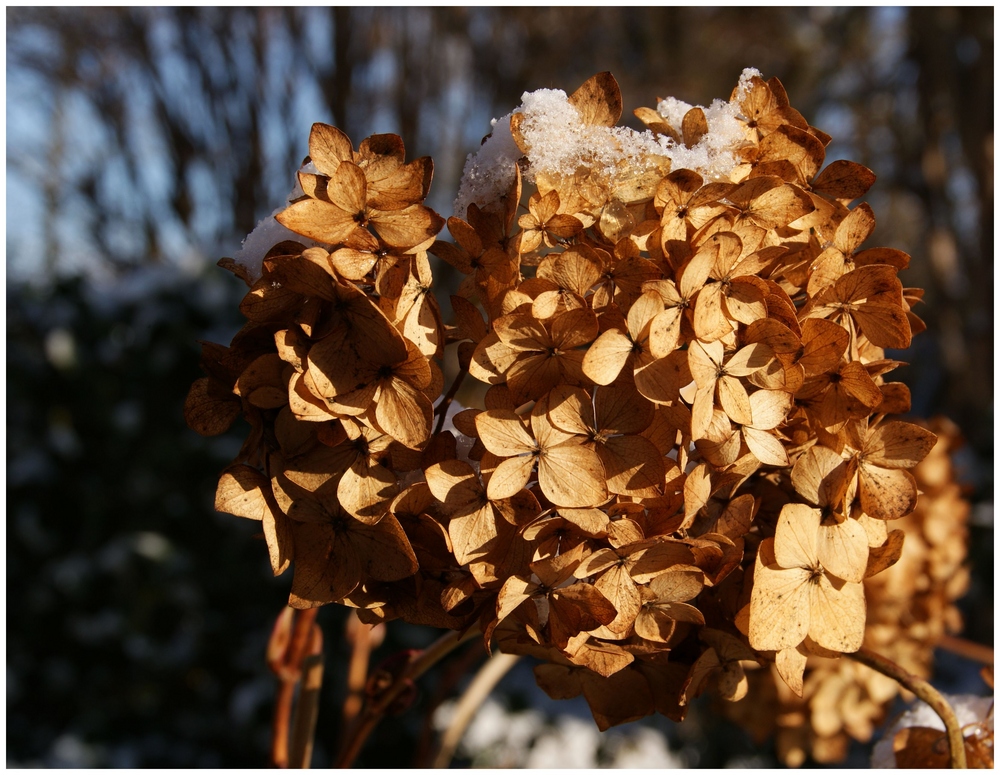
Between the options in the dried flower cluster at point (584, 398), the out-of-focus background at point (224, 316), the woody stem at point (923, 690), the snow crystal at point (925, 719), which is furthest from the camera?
the out-of-focus background at point (224, 316)

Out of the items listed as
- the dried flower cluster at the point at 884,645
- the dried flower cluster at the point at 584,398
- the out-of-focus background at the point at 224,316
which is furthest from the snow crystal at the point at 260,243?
the out-of-focus background at the point at 224,316

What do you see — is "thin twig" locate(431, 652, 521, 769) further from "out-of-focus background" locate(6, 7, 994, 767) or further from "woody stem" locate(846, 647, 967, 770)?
"out-of-focus background" locate(6, 7, 994, 767)

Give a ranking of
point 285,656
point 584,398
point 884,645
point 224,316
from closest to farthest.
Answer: point 584,398, point 285,656, point 884,645, point 224,316

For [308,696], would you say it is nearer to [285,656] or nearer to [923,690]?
[285,656]

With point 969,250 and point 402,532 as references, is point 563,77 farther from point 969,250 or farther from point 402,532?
point 402,532

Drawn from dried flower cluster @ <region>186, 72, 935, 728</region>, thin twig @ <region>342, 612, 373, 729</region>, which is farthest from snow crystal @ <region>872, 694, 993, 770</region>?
thin twig @ <region>342, 612, 373, 729</region>

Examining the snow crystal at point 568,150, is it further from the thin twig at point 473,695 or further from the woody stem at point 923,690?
the thin twig at point 473,695

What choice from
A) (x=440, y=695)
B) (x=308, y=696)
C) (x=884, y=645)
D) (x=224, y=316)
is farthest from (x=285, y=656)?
(x=224, y=316)
